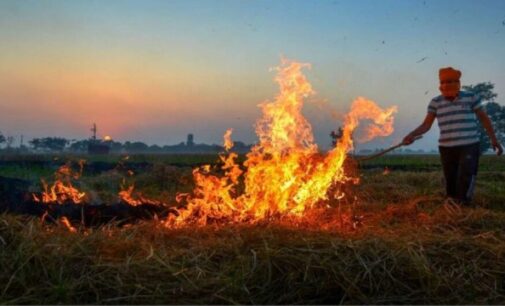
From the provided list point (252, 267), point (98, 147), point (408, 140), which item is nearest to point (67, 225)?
point (252, 267)

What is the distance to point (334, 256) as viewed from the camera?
13.0 ft

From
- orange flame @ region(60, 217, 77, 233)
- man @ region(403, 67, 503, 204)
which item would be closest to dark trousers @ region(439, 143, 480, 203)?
man @ region(403, 67, 503, 204)

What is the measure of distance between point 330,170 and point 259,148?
0.98m

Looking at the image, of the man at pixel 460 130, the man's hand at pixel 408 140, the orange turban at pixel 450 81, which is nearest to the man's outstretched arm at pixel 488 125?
the man at pixel 460 130

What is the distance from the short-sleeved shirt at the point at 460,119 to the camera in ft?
22.9

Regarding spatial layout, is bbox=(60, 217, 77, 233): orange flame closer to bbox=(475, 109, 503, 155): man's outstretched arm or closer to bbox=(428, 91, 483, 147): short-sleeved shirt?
bbox=(428, 91, 483, 147): short-sleeved shirt

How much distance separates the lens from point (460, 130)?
23.0 ft

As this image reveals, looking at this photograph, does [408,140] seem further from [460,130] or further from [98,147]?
[98,147]

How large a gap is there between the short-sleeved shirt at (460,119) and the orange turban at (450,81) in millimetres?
99

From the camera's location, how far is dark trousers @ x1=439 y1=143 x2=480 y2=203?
693cm

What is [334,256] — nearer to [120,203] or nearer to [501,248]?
[501,248]

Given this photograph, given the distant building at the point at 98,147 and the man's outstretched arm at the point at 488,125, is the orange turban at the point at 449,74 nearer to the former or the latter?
the man's outstretched arm at the point at 488,125

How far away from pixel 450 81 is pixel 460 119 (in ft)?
1.76

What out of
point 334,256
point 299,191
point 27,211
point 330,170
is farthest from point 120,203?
point 334,256
